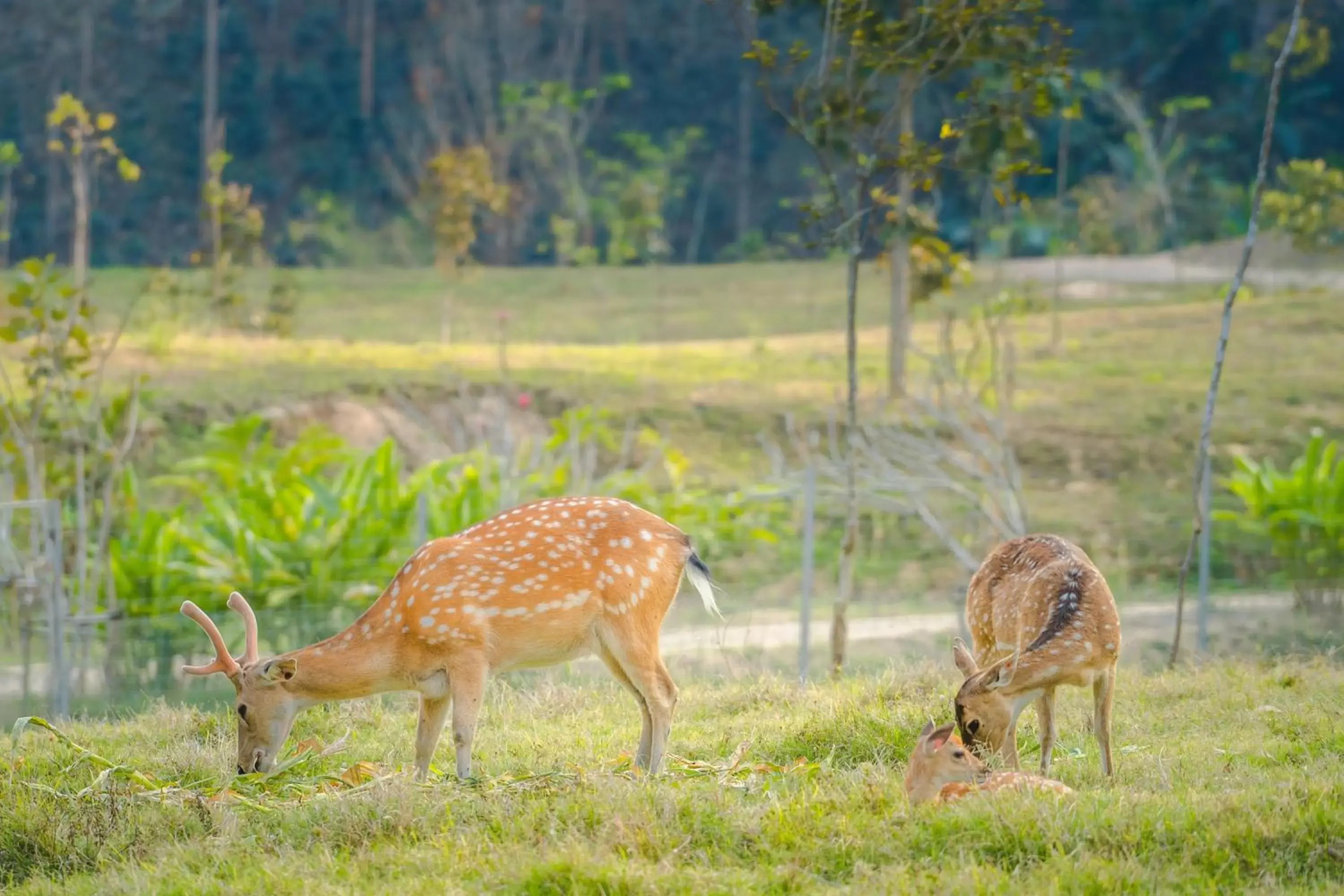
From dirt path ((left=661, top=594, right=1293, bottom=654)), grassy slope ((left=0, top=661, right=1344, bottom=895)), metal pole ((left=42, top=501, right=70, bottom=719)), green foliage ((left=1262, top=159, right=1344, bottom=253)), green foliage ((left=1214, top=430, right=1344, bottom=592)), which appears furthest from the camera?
green foliage ((left=1262, top=159, right=1344, bottom=253))

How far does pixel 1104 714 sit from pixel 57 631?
18.5ft

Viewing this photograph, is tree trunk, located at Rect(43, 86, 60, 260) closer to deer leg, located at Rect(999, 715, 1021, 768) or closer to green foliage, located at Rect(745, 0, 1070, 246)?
green foliage, located at Rect(745, 0, 1070, 246)

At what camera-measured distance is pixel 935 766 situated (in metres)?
5.60

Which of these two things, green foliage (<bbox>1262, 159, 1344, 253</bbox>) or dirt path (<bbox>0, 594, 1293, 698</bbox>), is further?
green foliage (<bbox>1262, 159, 1344, 253</bbox>)

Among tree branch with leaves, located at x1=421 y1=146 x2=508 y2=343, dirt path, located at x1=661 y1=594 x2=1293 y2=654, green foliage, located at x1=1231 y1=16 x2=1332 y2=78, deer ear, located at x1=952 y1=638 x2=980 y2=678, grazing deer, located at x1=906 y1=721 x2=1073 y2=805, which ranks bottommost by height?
dirt path, located at x1=661 y1=594 x2=1293 y2=654

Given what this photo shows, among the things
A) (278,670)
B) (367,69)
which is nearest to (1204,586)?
(278,670)

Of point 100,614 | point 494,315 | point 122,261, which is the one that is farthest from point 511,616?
point 122,261

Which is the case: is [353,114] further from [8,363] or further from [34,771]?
[34,771]

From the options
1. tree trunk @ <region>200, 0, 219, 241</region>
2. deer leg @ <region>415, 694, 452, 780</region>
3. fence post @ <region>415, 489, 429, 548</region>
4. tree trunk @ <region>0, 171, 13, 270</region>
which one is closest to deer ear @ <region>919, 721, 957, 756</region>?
deer leg @ <region>415, 694, 452, 780</region>

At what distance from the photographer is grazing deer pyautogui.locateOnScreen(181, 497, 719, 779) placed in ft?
20.6

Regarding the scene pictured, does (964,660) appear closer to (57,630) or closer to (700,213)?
(57,630)

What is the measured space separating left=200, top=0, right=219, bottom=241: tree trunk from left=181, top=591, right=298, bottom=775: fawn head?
35.6 meters

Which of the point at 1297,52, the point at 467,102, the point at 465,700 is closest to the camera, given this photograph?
the point at 465,700

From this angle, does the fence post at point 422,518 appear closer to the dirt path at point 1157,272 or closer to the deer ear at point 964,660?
the deer ear at point 964,660
